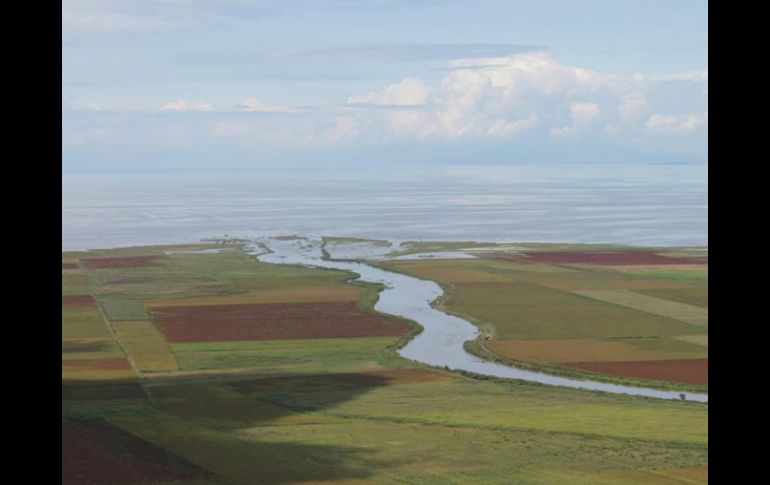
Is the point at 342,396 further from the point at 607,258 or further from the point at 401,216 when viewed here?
the point at 401,216

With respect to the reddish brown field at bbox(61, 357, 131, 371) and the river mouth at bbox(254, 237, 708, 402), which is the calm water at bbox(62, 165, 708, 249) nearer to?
the river mouth at bbox(254, 237, 708, 402)

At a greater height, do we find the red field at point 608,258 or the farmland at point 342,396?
the red field at point 608,258

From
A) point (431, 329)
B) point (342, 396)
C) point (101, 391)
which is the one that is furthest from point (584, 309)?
point (101, 391)

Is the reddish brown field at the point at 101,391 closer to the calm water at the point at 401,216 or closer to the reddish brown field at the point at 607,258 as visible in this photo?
the calm water at the point at 401,216

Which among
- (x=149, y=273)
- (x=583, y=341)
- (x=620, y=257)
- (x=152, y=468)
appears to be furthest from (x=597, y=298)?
(x=152, y=468)

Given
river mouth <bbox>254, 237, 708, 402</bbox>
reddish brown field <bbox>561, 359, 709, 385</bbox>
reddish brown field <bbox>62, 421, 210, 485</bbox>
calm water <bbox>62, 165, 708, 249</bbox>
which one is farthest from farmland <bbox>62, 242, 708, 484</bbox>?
calm water <bbox>62, 165, 708, 249</bbox>

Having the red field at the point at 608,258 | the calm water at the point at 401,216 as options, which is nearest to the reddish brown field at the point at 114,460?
the calm water at the point at 401,216
